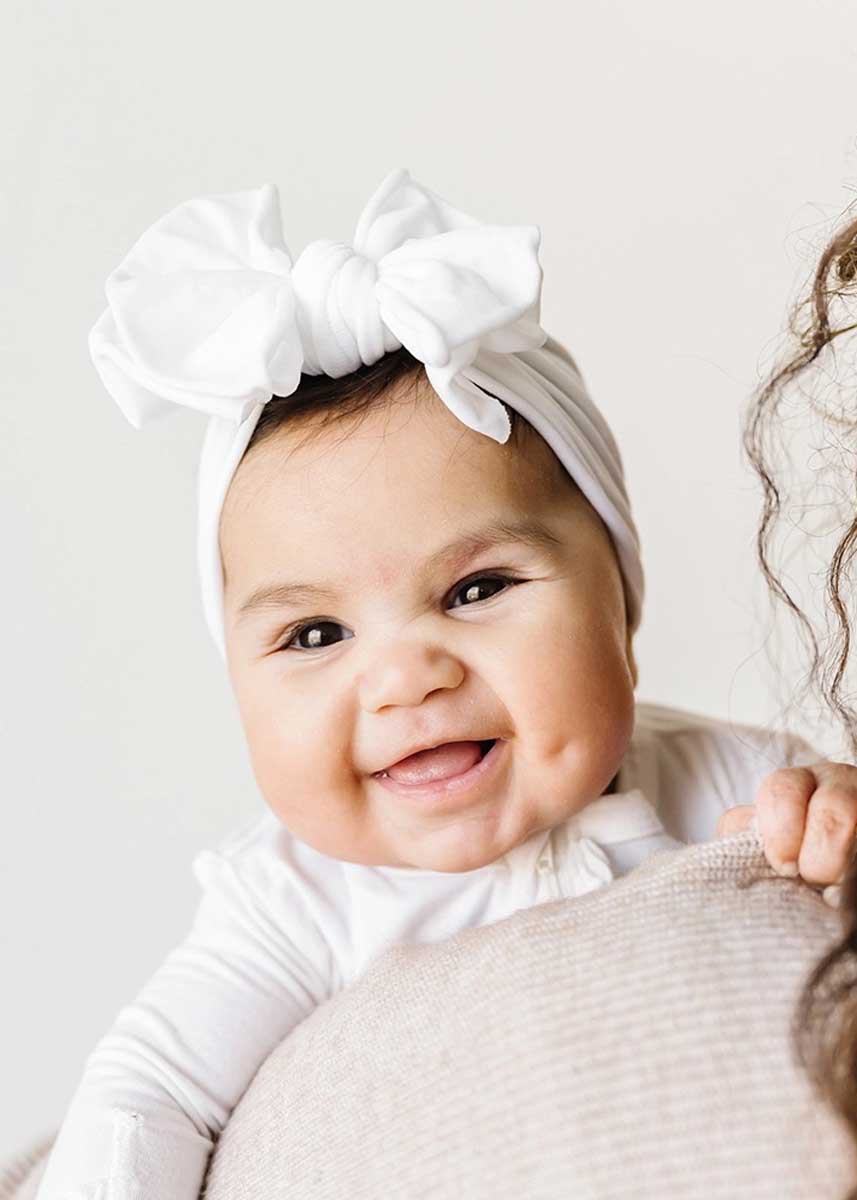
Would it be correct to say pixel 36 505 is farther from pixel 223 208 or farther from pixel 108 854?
pixel 223 208

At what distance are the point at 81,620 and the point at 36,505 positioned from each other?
0.60 ft

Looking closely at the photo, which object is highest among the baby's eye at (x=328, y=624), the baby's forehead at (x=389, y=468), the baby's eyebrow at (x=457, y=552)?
the baby's forehead at (x=389, y=468)

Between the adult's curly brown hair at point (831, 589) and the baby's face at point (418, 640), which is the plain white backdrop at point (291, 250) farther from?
the baby's face at point (418, 640)

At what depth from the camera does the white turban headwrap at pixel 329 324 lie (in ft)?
3.96

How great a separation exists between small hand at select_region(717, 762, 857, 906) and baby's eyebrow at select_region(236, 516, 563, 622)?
1.10 feet

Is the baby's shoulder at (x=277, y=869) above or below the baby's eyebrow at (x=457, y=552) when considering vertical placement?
below

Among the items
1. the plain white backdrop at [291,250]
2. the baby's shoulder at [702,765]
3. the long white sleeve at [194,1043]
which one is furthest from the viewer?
the plain white backdrop at [291,250]

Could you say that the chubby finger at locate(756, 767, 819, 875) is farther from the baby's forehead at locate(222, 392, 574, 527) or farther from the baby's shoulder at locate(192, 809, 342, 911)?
the baby's shoulder at locate(192, 809, 342, 911)

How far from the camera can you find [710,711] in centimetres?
254

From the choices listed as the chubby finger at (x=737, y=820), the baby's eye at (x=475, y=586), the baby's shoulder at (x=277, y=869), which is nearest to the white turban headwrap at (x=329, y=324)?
the baby's eye at (x=475, y=586)

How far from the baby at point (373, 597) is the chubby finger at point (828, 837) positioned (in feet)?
1.06

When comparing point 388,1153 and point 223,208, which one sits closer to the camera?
point 388,1153

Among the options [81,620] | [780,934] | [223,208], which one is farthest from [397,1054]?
[81,620]

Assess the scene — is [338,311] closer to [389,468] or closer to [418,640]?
[389,468]
